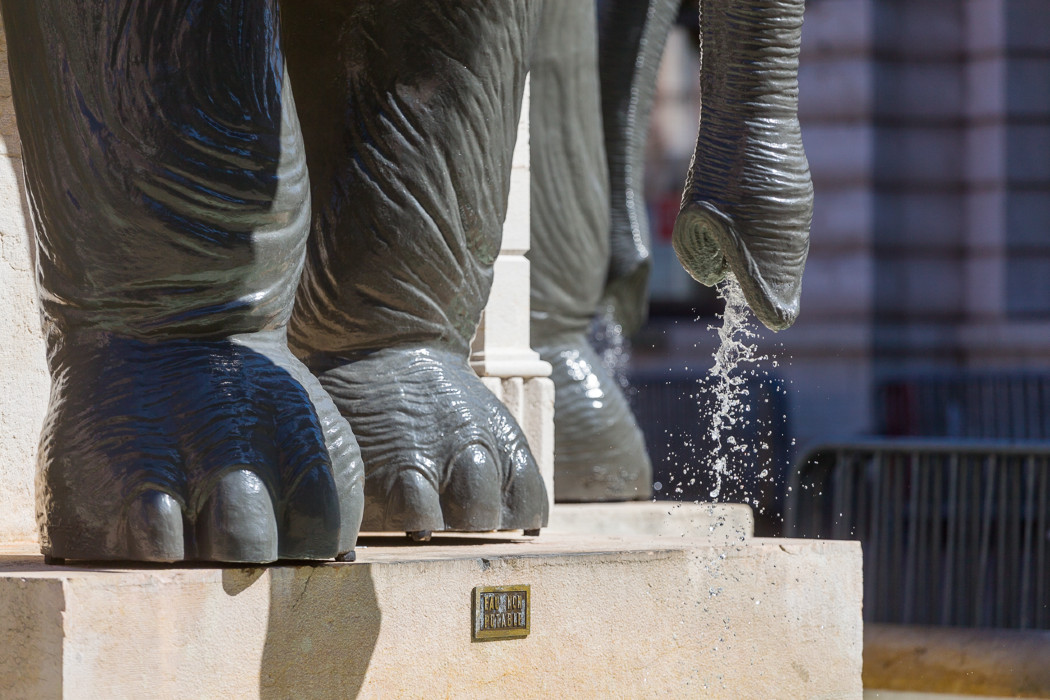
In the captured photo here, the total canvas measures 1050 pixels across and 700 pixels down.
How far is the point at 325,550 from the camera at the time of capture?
5.15 ft

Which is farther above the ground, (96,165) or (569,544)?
(96,165)

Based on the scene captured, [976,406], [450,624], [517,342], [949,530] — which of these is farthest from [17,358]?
[976,406]

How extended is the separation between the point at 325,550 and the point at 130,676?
0.22m

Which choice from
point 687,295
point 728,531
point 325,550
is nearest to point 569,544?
point 325,550

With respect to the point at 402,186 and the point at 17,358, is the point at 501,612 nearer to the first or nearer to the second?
the point at 402,186

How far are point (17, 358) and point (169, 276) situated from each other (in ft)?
2.16

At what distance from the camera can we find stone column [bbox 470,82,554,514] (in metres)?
2.83

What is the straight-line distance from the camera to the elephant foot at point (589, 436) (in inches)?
123

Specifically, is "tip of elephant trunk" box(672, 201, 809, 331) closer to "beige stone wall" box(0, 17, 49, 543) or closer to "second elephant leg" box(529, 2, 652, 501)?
"beige stone wall" box(0, 17, 49, 543)

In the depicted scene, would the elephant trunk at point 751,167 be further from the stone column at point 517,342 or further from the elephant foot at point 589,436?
the elephant foot at point 589,436

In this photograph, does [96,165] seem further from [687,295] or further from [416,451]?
[687,295]

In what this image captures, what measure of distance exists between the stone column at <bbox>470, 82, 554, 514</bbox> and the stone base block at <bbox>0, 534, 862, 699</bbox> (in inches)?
25.9

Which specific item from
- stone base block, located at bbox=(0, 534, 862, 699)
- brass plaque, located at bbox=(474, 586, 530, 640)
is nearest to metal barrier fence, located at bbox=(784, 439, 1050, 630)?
stone base block, located at bbox=(0, 534, 862, 699)

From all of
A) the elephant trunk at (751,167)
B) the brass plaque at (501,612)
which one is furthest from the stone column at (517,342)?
the brass plaque at (501,612)
